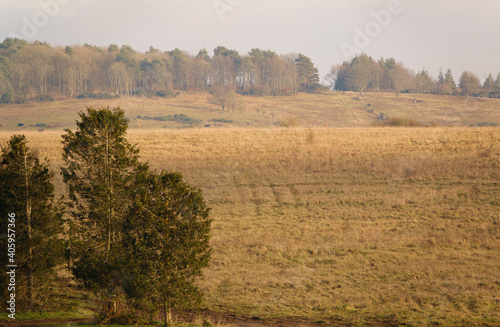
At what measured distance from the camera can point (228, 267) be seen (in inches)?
877

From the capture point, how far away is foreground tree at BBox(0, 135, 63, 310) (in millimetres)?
14797

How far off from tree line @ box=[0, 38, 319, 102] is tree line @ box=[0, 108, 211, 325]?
136 meters

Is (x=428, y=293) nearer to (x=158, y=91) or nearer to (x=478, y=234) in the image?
(x=478, y=234)

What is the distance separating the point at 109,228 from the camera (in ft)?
47.1

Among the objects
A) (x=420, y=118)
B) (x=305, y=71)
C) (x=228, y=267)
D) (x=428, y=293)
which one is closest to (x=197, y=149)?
(x=228, y=267)

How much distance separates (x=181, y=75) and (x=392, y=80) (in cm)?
8214

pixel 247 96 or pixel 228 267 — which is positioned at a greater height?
pixel 247 96

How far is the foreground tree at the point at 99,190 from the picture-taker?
14031 mm

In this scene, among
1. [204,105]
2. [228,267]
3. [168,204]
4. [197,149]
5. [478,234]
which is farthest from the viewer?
[204,105]

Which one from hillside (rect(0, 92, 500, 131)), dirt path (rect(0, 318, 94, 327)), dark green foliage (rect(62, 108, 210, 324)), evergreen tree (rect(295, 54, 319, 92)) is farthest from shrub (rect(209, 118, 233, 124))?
→ dirt path (rect(0, 318, 94, 327))

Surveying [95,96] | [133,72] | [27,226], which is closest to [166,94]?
[133,72]

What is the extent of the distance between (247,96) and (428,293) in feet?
478

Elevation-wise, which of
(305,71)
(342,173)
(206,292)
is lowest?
(206,292)

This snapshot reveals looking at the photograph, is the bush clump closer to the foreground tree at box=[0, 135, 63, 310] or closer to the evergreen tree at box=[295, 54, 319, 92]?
the evergreen tree at box=[295, 54, 319, 92]
